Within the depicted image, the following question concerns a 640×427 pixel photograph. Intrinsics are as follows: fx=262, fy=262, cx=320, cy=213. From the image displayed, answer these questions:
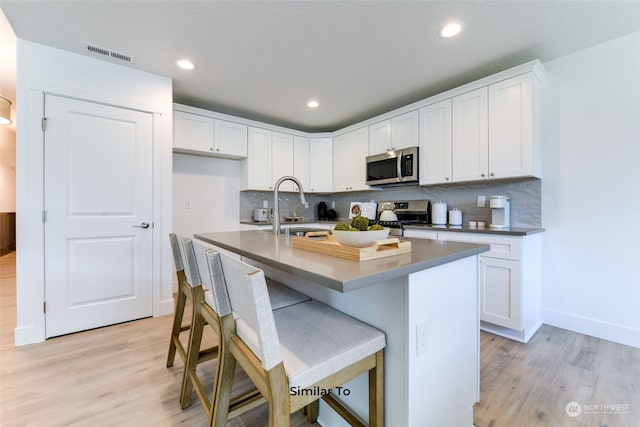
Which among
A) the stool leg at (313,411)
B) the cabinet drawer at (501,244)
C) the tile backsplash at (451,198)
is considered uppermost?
the tile backsplash at (451,198)

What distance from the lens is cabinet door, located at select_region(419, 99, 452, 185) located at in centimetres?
284

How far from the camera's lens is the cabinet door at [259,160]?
3732mm

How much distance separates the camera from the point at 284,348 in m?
0.91

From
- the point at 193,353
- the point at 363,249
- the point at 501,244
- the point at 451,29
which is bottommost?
the point at 193,353

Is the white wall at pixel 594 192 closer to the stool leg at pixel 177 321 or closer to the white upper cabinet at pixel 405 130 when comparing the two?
the white upper cabinet at pixel 405 130

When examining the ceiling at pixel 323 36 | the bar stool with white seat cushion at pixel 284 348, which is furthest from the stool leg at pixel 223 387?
the ceiling at pixel 323 36

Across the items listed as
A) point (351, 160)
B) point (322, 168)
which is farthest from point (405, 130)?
point (322, 168)

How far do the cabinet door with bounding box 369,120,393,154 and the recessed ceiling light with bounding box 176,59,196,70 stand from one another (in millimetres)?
2267

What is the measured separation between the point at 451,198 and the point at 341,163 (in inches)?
67.3

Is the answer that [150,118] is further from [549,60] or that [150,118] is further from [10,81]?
[549,60]

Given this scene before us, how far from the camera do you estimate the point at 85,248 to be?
7.72 feet

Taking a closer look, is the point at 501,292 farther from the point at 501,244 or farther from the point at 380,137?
the point at 380,137

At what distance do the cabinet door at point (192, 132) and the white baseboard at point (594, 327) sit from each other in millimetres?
4108

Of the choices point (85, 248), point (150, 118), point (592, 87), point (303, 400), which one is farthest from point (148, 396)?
point (592, 87)
